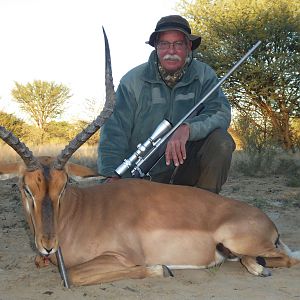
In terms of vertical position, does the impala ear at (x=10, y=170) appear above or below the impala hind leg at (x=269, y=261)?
above

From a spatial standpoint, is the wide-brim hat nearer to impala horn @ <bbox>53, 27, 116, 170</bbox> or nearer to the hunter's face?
the hunter's face

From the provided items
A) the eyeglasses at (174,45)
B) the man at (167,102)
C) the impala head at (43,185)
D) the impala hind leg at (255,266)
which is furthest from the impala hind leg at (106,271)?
the eyeglasses at (174,45)

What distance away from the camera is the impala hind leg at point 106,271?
4086 millimetres

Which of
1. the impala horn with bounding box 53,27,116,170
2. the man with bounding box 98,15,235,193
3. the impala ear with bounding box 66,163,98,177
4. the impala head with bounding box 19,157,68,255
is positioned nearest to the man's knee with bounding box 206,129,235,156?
the man with bounding box 98,15,235,193

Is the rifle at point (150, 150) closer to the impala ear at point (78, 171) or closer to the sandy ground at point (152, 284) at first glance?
the impala ear at point (78, 171)

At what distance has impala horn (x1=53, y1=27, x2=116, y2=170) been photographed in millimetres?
4141

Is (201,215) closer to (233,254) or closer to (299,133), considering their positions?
(233,254)

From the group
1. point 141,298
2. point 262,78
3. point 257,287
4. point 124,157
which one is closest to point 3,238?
point 124,157

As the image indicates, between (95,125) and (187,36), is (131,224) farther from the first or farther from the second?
(187,36)

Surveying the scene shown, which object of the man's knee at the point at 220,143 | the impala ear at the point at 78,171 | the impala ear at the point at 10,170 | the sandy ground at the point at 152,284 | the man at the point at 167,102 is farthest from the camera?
the man at the point at 167,102

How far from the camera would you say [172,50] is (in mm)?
6191

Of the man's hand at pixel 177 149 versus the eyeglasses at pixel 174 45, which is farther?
the eyeglasses at pixel 174 45

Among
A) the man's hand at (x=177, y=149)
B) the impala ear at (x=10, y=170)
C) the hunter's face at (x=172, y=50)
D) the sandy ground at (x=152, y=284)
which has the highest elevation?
the hunter's face at (x=172, y=50)

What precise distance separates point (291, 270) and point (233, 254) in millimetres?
514
